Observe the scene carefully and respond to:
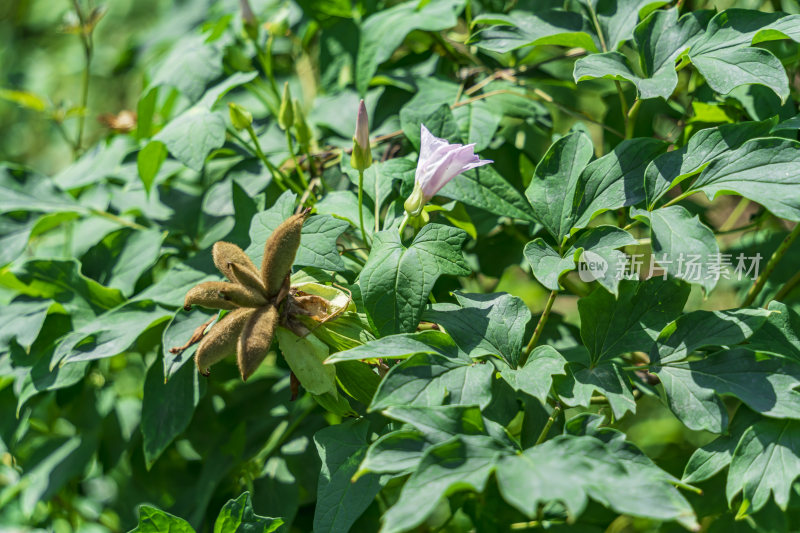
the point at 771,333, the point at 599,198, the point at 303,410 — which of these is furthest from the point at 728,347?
the point at 303,410

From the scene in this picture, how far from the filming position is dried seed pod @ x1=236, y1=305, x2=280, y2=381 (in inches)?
25.6

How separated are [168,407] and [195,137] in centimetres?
35

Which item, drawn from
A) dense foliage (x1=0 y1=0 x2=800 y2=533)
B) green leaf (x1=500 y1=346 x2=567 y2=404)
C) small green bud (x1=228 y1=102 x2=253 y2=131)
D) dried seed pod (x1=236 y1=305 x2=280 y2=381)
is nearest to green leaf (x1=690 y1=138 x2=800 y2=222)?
dense foliage (x1=0 y1=0 x2=800 y2=533)

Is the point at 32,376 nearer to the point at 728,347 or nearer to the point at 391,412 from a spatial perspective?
the point at 391,412

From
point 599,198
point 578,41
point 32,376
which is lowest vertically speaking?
point 32,376

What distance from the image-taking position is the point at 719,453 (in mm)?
667

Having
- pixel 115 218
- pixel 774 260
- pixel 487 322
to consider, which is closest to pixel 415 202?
pixel 487 322

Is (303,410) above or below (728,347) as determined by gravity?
below

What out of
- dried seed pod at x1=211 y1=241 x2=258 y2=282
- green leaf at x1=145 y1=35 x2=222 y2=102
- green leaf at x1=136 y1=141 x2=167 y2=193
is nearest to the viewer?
dried seed pod at x1=211 y1=241 x2=258 y2=282

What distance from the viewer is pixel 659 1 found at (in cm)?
79

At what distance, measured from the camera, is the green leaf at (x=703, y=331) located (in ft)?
2.12

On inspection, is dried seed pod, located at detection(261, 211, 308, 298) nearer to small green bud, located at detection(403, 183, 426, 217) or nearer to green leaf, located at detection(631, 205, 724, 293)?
small green bud, located at detection(403, 183, 426, 217)

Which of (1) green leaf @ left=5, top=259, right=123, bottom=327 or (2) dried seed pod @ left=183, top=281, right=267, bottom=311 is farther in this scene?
(1) green leaf @ left=5, top=259, right=123, bottom=327

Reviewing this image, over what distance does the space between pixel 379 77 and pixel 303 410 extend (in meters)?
0.53
